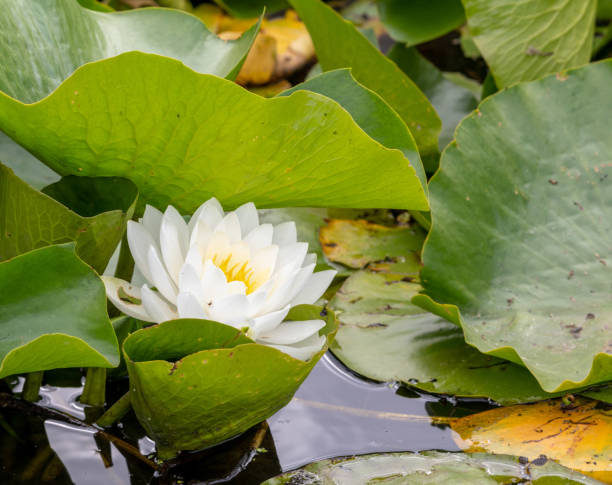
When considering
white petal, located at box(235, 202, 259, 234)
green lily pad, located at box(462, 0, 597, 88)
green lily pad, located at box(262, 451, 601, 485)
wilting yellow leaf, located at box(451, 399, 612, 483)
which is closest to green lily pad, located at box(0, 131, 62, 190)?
white petal, located at box(235, 202, 259, 234)

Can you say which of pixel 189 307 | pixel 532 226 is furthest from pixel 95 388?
pixel 532 226

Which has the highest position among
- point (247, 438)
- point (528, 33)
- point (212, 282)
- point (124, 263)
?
point (528, 33)

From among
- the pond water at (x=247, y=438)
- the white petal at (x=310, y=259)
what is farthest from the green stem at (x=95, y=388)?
the white petal at (x=310, y=259)

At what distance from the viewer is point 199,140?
918mm

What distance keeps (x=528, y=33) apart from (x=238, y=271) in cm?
108

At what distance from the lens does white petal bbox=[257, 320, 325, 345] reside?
0.92m

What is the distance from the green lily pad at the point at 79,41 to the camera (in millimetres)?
991

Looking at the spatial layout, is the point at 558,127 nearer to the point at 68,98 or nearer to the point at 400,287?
the point at 400,287

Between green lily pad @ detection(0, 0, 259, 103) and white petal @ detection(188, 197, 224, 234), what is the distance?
0.22m

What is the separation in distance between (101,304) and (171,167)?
0.22 meters

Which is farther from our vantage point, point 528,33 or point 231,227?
point 528,33

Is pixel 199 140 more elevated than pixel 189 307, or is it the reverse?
pixel 199 140

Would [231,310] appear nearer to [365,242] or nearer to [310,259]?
[310,259]

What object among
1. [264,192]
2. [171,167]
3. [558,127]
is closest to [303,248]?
[264,192]
